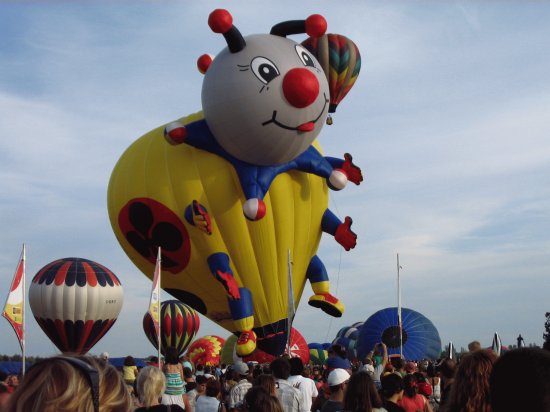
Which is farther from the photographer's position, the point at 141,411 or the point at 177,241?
the point at 177,241

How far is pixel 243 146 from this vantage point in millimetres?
14852

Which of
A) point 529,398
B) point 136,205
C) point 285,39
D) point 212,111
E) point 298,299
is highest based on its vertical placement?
point 285,39

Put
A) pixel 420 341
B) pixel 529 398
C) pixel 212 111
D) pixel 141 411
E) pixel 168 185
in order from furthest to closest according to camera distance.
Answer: pixel 420 341, pixel 168 185, pixel 212 111, pixel 141 411, pixel 529 398

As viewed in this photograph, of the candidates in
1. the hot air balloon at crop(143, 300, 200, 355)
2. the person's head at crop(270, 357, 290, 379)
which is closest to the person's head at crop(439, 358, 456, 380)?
the person's head at crop(270, 357, 290, 379)

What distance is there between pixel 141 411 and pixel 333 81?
12716mm

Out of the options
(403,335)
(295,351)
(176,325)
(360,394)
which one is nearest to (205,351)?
(176,325)

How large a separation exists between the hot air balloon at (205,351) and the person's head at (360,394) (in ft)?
87.9

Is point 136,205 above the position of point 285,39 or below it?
below

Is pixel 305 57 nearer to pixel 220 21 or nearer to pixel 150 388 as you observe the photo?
pixel 220 21

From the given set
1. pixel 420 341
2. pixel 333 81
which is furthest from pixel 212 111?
pixel 420 341

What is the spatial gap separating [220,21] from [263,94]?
1.51m

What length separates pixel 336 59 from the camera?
670 inches

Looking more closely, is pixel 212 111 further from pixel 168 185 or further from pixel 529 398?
pixel 529 398

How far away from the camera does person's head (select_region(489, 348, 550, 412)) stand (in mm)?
2031
